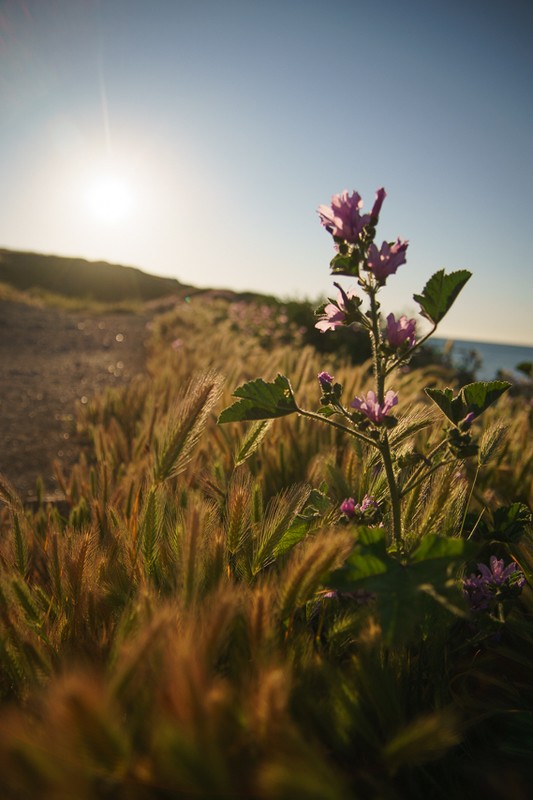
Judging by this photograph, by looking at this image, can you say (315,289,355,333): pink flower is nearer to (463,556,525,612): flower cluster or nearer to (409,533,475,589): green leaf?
(409,533,475,589): green leaf

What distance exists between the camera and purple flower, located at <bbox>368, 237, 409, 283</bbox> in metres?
0.87

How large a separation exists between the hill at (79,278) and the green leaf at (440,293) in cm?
3189

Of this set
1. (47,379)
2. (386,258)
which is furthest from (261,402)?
(47,379)

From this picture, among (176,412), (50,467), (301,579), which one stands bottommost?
(50,467)

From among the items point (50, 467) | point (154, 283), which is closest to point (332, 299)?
point (50, 467)

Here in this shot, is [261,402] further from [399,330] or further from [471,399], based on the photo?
[471,399]

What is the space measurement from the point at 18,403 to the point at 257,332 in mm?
4431

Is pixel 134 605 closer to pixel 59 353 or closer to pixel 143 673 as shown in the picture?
pixel 143 673

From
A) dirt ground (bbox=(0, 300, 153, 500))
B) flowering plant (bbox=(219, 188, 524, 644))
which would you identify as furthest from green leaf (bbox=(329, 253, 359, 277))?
dirt ground (bbox=(0, 300, 153, 500))

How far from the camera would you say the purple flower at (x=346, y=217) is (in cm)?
89

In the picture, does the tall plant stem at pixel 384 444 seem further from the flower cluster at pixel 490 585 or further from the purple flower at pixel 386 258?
the flower cluster at pixel 490 585

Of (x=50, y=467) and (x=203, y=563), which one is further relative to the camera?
(x=50, y=467)

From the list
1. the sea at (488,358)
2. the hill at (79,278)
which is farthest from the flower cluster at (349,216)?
the hill at (79,278)

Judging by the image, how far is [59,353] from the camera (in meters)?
5.79
